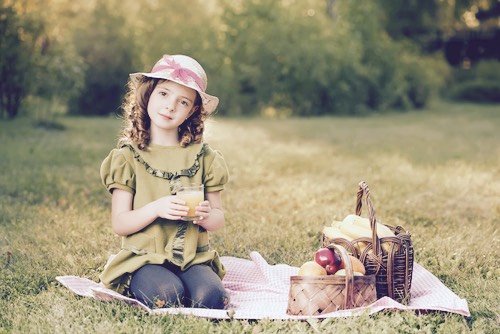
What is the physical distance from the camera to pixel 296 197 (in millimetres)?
5930

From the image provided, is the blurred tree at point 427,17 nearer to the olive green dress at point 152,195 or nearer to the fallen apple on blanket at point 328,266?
the olive green dress at point 152,195

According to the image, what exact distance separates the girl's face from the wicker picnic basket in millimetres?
1017

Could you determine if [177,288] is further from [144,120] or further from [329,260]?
[144,120]

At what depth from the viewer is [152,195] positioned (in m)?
3.32

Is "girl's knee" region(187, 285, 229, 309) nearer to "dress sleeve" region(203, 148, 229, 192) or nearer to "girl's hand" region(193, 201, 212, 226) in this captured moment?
"girl's hand" region(193, 201, 212, 226)

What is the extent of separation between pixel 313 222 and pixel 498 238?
1315mm

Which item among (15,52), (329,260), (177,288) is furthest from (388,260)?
(15,52)

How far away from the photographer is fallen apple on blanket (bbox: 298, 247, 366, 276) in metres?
3.10

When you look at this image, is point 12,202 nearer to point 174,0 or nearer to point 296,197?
point 296,197

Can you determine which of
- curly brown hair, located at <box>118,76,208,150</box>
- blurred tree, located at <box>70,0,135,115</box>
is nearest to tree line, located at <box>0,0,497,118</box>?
blurred tree, located at <box>70,0,135,115</box>

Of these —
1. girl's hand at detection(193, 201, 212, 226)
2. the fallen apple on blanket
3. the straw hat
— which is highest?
the straw hat

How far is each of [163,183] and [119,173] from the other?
229 millimetres

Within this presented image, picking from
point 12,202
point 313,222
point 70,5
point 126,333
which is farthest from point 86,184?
point 70,5

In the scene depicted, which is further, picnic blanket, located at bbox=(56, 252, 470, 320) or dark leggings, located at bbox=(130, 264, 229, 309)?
dark leggings, located at bbox=(130, 264, 229, 309)
